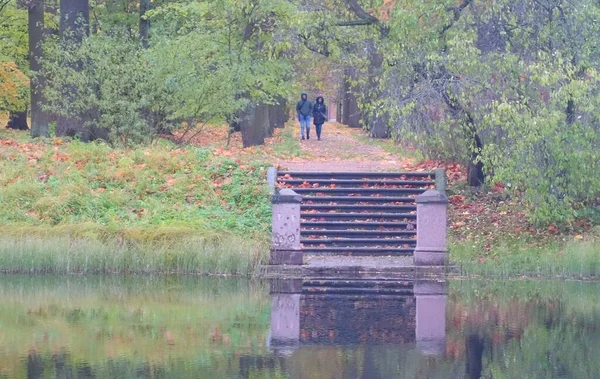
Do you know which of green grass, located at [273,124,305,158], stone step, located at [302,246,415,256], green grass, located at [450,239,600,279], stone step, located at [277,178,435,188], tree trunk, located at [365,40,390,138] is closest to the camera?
green grass, located at [450,239,600,279]

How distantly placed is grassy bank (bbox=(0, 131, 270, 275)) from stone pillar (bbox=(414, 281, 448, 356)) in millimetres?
3412

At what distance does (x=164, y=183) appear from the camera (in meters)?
22.1

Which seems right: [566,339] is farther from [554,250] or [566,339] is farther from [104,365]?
[554,250]

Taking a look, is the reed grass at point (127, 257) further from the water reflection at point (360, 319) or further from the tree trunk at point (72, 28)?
the tree trunk at point (72, 28)

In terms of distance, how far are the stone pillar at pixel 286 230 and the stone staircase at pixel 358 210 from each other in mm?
1639

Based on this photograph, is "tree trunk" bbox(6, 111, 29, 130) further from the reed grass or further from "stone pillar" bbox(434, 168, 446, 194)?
"stone pillar" bbox(434, 168, 446, 194)

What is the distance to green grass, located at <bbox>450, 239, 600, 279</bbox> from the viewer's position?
17953mm

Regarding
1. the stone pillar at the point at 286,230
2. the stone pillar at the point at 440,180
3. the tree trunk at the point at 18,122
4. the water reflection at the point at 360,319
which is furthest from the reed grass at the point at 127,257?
the tree trunk at the point at 18,122

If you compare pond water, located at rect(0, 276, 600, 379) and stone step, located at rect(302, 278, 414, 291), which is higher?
pond water, located at rect(0, 276, 600, 379)

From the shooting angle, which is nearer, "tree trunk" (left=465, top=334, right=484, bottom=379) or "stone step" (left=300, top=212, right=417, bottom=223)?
"tree trunk" (left=465, top=334, right=484, bottom=379)

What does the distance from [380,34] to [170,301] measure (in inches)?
390

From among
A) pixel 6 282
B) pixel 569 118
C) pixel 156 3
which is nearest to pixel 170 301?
pixel 6 282

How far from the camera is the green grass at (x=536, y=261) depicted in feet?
58.9

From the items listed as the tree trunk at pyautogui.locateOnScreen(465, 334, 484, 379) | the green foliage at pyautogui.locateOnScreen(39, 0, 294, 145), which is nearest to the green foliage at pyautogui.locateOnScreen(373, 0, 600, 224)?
the green foliage at pyautogui.locateOnScreen(39, 0, 294, 145)
